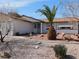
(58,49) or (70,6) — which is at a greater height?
(70,6)

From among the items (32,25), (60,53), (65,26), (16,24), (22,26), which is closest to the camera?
(60,53)

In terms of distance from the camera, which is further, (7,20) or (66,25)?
(66,25)

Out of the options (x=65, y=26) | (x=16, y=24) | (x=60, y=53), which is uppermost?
(x=16, y=24)

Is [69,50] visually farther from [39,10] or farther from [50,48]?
[39,10]

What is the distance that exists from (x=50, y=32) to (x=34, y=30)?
18.5 metres

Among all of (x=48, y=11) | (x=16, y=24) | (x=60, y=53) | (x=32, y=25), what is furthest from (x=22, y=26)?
(x=60, y=53)

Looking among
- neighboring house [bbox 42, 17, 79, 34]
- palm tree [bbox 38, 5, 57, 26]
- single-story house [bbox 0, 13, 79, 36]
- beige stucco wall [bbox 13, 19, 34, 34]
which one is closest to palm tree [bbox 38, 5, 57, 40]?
palm tree [bbox 38, 5, 57, 26]

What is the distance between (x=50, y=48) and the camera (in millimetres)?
18844

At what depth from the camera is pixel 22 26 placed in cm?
3894

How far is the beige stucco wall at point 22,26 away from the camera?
36.7 meters

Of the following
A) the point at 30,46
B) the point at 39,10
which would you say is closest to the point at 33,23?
the point at 39,10

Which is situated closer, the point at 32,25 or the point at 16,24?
the point at 16,24

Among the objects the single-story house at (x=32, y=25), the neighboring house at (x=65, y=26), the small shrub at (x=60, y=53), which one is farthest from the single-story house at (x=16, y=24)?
the small shrub at (x=60, y=53)

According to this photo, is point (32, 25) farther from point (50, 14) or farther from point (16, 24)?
point (50, 14)
